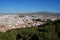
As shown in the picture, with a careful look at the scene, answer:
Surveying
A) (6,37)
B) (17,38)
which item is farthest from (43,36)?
(6,37)

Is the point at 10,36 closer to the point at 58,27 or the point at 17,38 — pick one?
the point at 17,38

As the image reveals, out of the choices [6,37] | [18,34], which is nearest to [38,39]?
[18,34]

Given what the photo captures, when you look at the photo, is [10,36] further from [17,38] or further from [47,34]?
[47,34]

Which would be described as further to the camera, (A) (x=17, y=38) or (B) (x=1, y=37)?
(A) (x=17, y=38)

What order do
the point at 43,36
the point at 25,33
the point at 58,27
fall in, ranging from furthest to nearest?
1. the point at 58,27
2. the point at 25,33
3. the point at 43,36

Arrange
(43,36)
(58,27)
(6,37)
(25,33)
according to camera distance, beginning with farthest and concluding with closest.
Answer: (58,27)
(25,33)
(43,36)
(6,37)

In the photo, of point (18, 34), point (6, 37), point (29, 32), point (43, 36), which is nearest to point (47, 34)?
point (43, 36)

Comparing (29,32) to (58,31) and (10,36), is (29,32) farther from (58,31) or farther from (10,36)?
(58,31)

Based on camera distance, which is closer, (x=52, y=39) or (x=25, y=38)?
(x=52, y=39)

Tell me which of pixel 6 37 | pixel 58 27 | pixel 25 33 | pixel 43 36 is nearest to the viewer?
pixel 6 37
